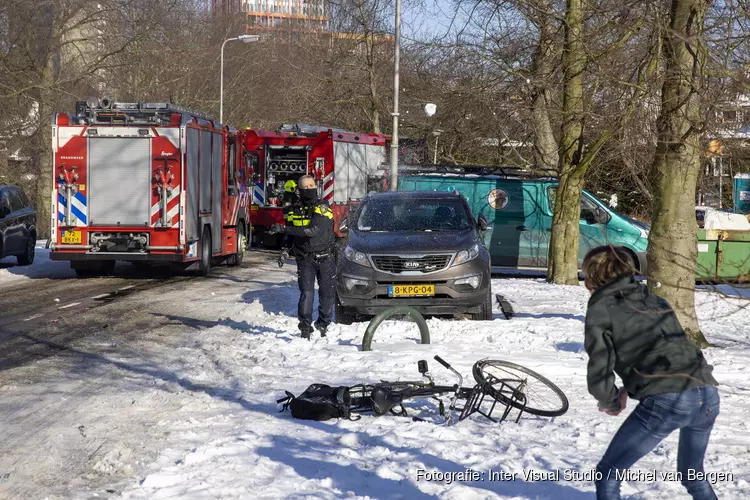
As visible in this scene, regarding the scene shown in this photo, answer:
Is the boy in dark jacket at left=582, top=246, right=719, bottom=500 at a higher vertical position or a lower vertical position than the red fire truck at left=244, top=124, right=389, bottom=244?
lower

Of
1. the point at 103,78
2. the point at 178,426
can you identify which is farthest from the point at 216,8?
the point at 178,426

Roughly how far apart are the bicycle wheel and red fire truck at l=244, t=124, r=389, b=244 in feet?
63.9

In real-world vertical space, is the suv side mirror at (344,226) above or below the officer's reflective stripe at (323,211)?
below

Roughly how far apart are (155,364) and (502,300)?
6.14 m

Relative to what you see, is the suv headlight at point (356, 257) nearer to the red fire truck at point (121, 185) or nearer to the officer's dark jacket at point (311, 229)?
the officer's dark jacket at point (311, 229)

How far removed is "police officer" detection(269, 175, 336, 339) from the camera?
36.2 ft

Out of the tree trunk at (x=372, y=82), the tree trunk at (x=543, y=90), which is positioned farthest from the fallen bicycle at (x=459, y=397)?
the tree trunk at (x=372, y=82)

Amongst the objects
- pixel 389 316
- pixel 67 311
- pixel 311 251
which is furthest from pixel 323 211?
pixel 67 311

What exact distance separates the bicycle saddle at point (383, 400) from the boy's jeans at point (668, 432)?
2.67 meters

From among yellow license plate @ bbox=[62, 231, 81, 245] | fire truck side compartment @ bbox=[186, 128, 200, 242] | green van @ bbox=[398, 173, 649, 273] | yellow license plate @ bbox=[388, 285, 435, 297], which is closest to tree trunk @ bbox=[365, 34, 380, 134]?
green van @ bbox=[398, 173, 649, 273]

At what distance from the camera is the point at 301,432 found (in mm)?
6863

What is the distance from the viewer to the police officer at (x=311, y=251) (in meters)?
11.0

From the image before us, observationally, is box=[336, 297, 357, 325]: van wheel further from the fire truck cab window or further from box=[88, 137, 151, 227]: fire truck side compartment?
the fire truck cab window

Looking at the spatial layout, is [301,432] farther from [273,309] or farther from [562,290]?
[562,290]
